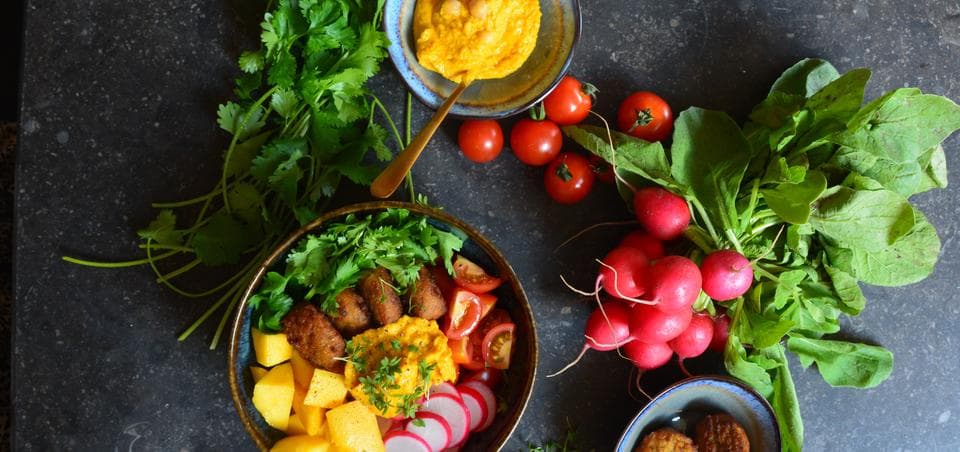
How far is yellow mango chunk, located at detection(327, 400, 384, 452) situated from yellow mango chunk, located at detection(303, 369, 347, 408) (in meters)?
0.03

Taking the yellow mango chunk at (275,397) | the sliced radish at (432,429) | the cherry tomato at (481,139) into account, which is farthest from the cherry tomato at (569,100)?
the yellow mango chunk at (275,397)

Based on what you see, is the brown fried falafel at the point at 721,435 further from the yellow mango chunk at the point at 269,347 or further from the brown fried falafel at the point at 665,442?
the yellow mango chunk at the point at 269,347

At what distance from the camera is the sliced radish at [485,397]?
196cm

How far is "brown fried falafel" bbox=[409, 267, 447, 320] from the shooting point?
188 cm

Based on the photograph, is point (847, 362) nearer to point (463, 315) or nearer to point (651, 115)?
point (651, 115)

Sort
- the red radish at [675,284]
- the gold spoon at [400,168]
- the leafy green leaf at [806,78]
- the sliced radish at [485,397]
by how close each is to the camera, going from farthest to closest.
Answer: the leafy green leaf at [806,78] < the sliced radish at [485,397] < the red radish at [675,284] < the gold spoon at [400,168]

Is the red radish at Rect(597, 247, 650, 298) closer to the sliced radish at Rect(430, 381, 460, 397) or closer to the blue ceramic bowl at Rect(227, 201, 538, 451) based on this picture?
the blue ceramic bowl at Rect(227, 201, 538, 451)

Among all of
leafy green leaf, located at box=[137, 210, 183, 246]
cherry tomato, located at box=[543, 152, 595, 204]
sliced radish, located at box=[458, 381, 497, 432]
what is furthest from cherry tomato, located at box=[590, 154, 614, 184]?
leafy green leaf, located at box=[137, 210, 183, 246]

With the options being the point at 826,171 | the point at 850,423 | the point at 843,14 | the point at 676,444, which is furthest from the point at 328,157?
the point at 850,423

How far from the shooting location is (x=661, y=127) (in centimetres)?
208

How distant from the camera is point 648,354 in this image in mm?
2025

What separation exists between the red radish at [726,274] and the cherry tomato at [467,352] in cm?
63

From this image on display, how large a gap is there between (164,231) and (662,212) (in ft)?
4.35

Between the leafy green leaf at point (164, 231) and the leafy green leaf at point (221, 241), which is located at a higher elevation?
the leafy green leaf at point (221, 241)
